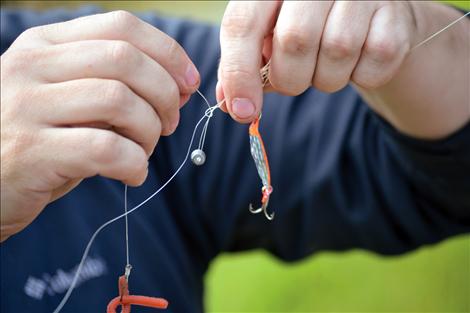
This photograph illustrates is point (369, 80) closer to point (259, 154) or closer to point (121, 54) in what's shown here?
point (259, 154)

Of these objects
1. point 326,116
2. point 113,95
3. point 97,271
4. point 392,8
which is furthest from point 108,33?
point 326,116

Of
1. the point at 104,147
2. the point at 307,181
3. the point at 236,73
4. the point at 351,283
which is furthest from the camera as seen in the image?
the point at 351,283

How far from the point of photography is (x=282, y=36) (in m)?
0.71

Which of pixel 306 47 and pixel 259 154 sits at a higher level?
pixel 306 47

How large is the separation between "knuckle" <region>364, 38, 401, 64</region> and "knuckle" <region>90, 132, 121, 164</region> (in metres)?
0.32

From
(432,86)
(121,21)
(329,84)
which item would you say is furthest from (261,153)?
(432,86)

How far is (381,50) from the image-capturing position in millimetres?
727

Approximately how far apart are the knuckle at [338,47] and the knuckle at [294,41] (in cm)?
2

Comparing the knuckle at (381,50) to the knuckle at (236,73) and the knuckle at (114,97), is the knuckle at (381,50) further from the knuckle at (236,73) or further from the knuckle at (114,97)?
the knuckle at (114,97)

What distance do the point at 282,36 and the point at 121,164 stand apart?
0.79 ft

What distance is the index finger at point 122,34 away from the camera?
65 cm

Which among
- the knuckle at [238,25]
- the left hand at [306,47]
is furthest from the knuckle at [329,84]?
the knuckle at [238,25]

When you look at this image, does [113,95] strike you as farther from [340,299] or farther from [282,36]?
[340,299]

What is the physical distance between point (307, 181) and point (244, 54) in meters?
0.45
